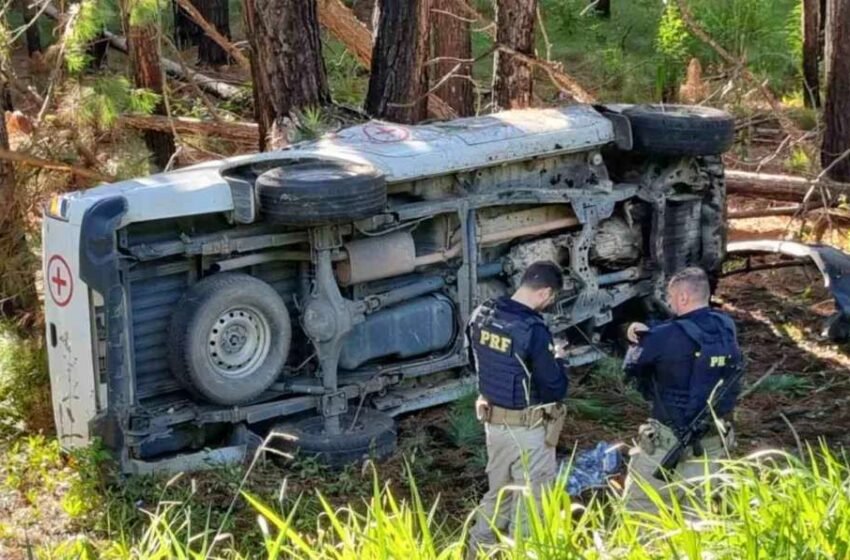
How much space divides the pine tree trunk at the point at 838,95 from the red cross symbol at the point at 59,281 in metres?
7.58

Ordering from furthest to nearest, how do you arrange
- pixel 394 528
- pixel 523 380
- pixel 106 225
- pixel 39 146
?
pixel 39 146, pixel 106 225, pixel 523 380, pixel 394 528

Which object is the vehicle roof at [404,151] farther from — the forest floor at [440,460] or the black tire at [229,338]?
the forest floor at [440,460]

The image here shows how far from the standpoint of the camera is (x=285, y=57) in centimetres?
905

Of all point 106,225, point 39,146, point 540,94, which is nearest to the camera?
point 106,225

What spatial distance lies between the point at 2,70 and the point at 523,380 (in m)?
4.87

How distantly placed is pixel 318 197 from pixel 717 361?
2.18m

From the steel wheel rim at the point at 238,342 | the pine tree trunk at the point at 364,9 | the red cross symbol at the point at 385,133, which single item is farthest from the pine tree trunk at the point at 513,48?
the pine tree trunk at the point at 364,9

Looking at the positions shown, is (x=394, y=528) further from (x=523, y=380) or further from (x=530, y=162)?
(x=530, y=162)

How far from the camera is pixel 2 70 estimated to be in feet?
29.7

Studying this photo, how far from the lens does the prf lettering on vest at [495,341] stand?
5871 millimetres

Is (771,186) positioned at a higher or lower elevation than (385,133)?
lower

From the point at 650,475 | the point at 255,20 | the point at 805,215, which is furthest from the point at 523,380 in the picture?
the point at 805,215

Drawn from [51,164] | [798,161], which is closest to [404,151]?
[51,164]

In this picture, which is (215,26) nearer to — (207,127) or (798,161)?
(207,127)
